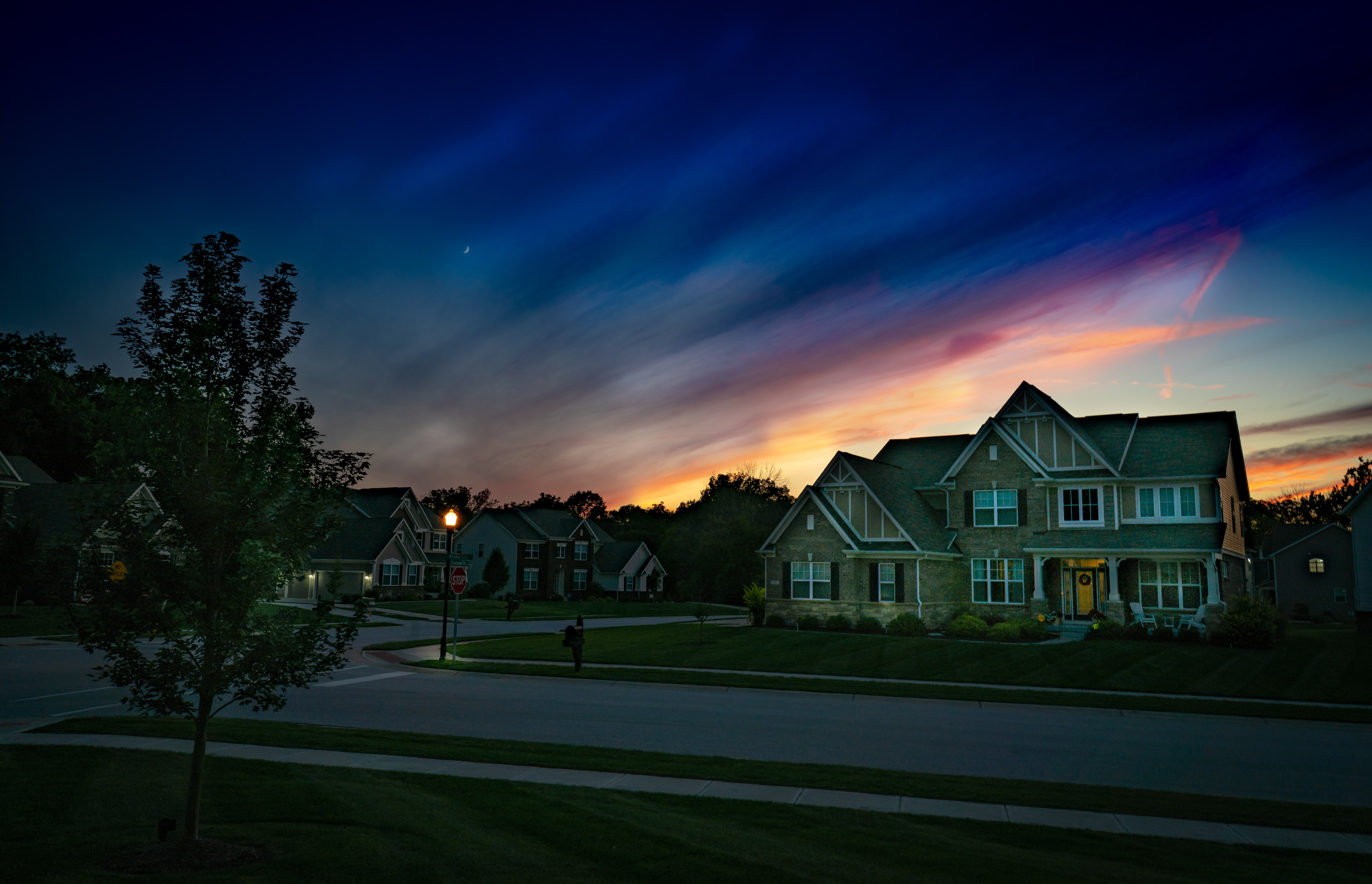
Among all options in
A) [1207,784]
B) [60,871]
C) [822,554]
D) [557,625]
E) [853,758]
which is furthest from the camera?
[557,625]

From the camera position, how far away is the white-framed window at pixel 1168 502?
3425 centimetres

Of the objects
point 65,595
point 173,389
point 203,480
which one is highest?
point 173,389

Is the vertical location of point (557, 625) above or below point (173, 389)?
below

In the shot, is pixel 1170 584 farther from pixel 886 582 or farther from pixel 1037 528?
pixel 886 582

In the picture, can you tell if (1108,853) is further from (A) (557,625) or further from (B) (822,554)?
(A) (557,625)

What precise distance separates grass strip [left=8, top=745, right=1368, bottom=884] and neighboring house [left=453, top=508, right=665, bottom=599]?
65.5 metres

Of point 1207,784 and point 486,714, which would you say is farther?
point 486,714

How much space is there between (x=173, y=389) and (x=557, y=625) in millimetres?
41926

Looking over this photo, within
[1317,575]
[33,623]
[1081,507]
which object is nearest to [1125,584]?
[1081,507]

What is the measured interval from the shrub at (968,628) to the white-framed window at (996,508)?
539 cm

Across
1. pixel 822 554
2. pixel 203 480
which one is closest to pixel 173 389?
pixel 203 480

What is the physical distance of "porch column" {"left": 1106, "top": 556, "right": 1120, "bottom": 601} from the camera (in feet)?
111

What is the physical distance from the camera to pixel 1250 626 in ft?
94.1

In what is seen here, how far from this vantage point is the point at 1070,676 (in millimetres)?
23281
